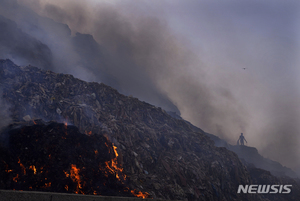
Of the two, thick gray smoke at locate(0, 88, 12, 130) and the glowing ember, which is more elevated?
thick gray smoke at locate(0, 88, 12, 130)

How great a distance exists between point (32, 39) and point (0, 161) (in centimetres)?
6958

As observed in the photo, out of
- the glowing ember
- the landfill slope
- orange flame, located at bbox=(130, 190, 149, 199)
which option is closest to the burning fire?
the landfill slope

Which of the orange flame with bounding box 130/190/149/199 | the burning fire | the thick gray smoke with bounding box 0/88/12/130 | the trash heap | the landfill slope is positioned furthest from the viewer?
the landfill slope

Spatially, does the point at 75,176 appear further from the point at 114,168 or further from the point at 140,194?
the point at 140,194

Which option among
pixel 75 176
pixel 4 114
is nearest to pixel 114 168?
pixel 75 176

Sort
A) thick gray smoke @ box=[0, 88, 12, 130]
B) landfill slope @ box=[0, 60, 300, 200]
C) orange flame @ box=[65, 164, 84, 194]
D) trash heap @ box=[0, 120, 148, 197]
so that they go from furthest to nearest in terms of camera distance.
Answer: landfill slope @ box=[0, 60, 300, 200] → thick gray smoke @ box=[0, 88, 12, 130] → orange flame @ box=[65, 164, 84, 194] → trash heap @ box=[0, 120, 148, 197]

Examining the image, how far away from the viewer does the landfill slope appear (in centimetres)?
2406

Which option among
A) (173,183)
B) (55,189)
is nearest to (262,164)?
(173,183)

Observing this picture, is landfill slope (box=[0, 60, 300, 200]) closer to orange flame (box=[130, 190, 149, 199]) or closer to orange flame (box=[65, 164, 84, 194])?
orange flame (box=[130, 190, 149, 199])

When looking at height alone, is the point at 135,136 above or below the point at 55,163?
above

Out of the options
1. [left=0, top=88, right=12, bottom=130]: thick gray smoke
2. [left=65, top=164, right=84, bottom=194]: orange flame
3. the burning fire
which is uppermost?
[left=0, top=88, right=12, bottom=130]: thick gray smoke

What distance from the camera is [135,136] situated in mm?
31922

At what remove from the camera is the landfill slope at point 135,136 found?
2406 centimetres

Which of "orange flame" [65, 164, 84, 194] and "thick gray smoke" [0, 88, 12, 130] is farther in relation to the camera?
"thick gray smoke" [0, 88, 12, 130]
